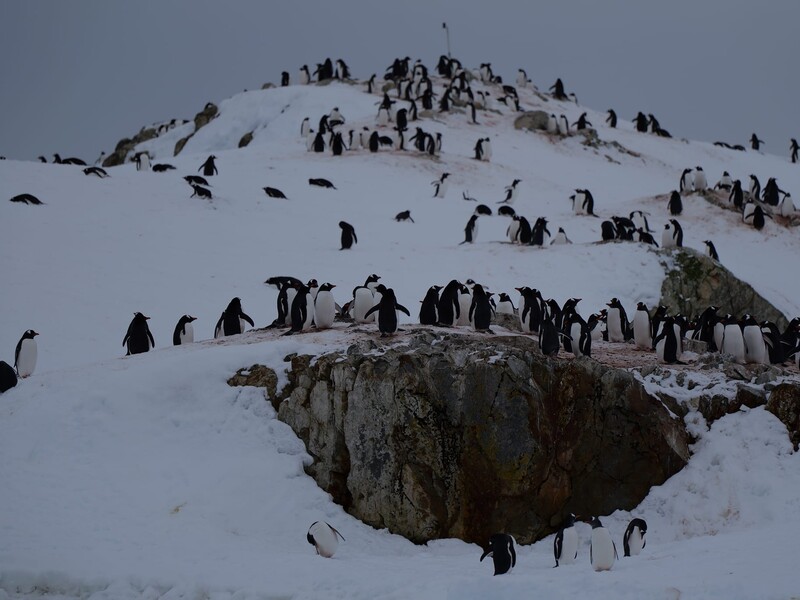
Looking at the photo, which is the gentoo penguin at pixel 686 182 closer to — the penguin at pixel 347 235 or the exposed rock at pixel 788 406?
the penguin at pixel 347 235

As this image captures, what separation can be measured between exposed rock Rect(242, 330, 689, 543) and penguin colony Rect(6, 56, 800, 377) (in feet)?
4.37

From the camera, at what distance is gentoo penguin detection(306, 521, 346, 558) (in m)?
10.9

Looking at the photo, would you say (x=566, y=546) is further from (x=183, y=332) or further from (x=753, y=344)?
(x=183, y=332)

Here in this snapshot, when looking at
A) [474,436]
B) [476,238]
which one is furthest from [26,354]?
[476,238]

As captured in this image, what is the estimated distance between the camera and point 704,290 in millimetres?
22281

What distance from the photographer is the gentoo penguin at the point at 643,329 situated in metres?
16.0

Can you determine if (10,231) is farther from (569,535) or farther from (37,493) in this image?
(569,535)

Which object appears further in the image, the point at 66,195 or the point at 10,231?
the point at 66,195

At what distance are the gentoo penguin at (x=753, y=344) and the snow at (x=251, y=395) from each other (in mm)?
2690

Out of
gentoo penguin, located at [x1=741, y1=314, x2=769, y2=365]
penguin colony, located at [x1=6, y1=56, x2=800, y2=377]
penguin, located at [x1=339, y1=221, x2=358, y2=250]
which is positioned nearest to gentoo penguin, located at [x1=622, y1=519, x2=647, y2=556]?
penguin colony, located at [x1=6, y1=56, x2=800, y2=377]

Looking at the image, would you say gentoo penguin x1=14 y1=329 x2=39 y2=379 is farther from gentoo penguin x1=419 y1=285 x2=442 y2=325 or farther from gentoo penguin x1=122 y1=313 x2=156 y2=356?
gentoo penguin x1=419 y1=285 x2=442 y2=325

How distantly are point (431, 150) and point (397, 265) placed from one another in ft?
48.6

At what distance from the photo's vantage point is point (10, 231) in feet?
77.1

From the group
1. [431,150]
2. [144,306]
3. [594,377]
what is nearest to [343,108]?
[431,150]
